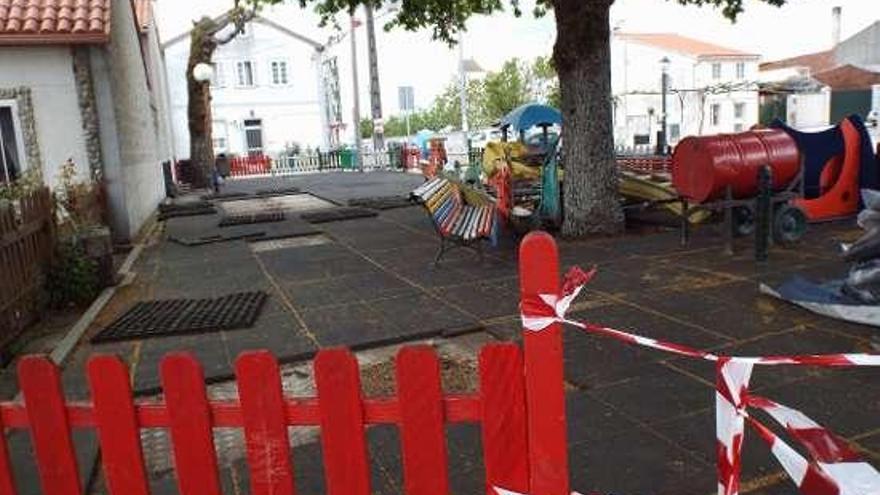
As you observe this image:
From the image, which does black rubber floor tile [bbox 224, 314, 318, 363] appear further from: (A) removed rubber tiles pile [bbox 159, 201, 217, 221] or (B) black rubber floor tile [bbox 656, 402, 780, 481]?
(A) removed rubber tiles pile [bbox 159, 201, 217, 221]

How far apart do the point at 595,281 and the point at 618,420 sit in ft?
11.8

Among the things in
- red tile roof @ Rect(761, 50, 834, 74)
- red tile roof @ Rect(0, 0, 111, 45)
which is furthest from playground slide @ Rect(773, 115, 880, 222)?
red tile roof @ Rect(761, 50, 834, 74)

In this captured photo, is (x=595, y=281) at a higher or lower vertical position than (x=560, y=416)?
lower

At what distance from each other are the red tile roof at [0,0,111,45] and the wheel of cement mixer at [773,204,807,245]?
10082mm

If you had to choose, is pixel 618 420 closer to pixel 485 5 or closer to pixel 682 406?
pixel 682 406

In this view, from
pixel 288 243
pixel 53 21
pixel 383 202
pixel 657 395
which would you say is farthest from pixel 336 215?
pixel 657 395

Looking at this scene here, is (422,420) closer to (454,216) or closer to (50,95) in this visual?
(454,216)

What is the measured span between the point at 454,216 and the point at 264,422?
7.12m

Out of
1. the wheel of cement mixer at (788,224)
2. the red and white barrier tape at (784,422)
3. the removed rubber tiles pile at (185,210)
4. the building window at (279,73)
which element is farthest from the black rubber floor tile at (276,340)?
the building window at (279,73)

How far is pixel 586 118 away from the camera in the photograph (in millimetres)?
10250

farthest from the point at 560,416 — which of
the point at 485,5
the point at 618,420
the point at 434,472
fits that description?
the point at 485,5

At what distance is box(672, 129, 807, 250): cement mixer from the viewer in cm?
875

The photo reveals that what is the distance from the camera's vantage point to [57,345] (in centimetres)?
638

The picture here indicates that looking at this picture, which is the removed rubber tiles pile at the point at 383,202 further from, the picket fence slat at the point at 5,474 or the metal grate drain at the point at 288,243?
the picket fence slat at the point at 5,474
